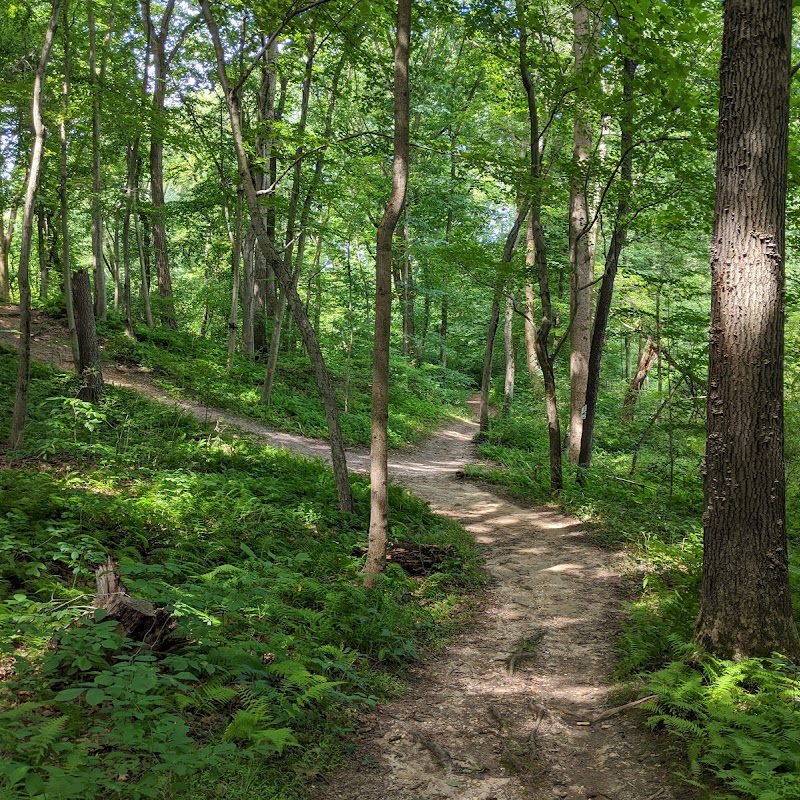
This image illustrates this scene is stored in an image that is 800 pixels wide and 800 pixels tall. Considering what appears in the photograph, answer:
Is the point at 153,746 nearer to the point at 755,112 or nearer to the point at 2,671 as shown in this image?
the point at 2,671

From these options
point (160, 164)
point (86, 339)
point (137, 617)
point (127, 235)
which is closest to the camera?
point (137, 617)

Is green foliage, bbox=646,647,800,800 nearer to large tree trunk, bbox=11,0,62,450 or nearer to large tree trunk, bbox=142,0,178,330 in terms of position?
large tree trunk, bbox=11,0,62,450

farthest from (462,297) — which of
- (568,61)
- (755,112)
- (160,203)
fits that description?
(755,112)

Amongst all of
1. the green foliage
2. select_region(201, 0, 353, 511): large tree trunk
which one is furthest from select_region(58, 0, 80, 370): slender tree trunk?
the green foliage

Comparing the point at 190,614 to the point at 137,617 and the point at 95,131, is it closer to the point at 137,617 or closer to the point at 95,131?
the point at 137,617

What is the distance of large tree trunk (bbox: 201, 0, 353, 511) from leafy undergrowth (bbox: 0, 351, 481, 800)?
583 mm

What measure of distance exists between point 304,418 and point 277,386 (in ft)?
6.71

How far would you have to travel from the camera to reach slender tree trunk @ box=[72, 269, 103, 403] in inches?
383

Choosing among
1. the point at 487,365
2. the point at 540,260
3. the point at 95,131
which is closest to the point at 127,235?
the point at 95,131

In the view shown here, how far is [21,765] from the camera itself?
2.27m

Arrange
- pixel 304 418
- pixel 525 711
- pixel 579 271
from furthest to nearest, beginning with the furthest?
pixel 304 418
pixel 579 271
pixel 525 711

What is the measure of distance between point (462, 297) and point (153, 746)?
2488 centimetres

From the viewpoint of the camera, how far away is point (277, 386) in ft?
57.0

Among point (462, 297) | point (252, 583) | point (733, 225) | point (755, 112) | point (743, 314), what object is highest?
point (462, 297)
